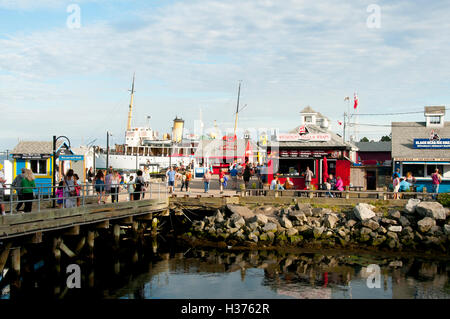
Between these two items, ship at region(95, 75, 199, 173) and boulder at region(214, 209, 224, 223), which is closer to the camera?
boulder at region(214, 209, 224, 223)

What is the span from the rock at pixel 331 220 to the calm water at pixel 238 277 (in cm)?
233

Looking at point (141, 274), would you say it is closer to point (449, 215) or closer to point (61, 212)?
point (61, 212)

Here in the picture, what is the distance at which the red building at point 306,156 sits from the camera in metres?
32.6

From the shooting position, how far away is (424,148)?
34.9 meters

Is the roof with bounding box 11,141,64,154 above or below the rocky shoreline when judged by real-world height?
above

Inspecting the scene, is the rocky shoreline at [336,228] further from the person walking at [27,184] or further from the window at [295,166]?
the person walking at [27,184]

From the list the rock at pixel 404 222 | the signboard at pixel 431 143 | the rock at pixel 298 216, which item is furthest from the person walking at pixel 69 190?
the signboard at pixel 431 143

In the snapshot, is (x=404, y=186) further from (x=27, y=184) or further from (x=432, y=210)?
(x=27, y=184)

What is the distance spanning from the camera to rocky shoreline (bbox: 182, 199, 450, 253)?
2367 centimetres

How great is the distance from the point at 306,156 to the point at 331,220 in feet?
27.7

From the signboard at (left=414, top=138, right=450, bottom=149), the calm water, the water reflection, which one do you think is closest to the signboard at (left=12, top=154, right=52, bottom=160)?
the calm water

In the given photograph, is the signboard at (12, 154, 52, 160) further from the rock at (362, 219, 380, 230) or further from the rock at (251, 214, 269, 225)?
the rock at (362, 219, 380, 230)
